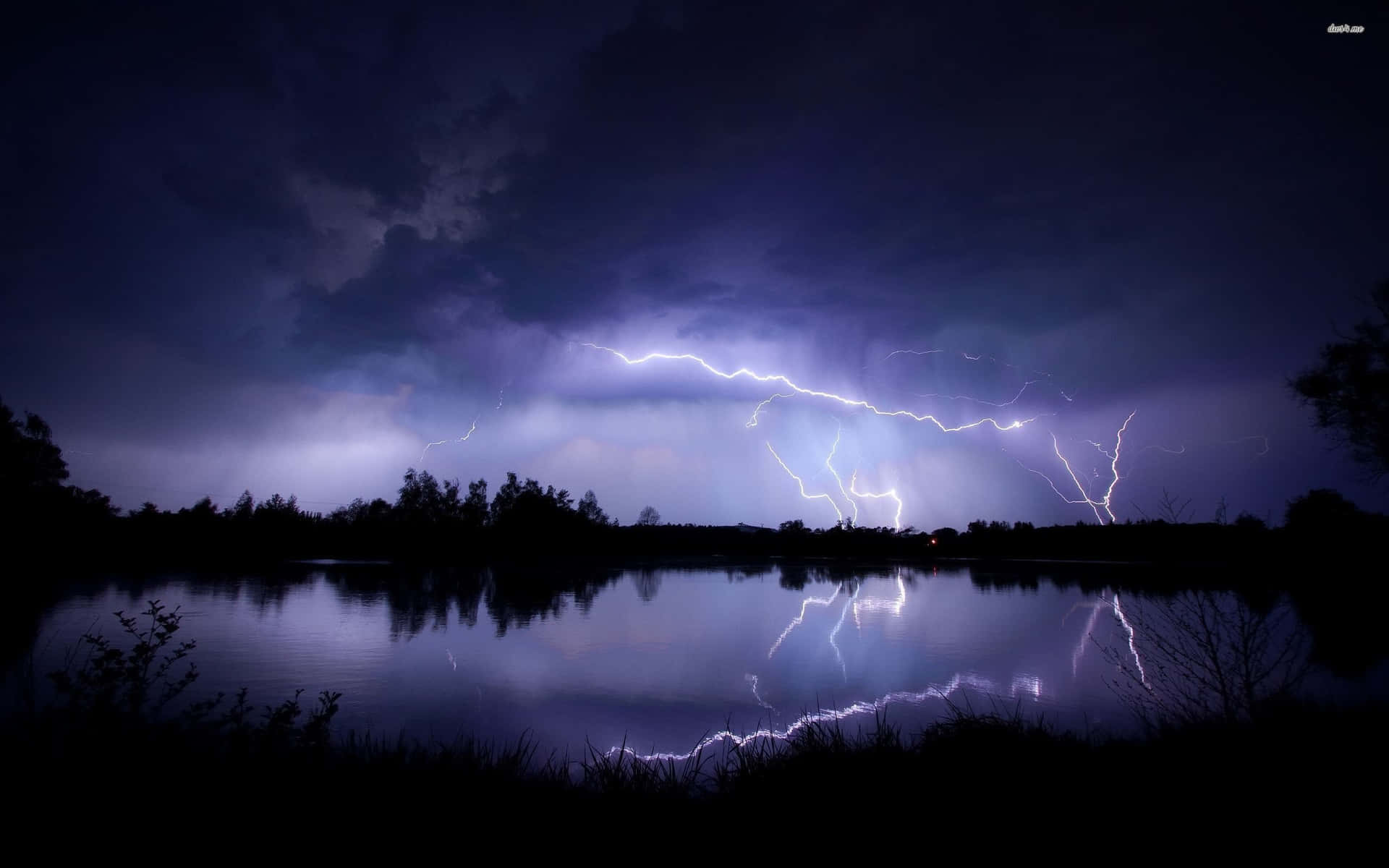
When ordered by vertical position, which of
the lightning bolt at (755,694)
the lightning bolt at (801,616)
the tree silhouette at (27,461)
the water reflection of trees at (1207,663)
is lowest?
the lightning bolt at (801,616)

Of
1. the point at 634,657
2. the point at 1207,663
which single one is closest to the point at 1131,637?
the point at 1207,663

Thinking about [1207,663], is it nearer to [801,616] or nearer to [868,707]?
[868,707]

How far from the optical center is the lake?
8969 millimetres

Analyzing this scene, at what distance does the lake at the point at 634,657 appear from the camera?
29.4 ft

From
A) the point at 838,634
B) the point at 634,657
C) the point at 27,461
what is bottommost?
the point at 838,634

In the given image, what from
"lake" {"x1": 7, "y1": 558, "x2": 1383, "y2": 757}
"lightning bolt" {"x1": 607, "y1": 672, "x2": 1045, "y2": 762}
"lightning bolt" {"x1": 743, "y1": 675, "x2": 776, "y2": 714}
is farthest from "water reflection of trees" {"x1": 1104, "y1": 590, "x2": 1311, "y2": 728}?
"lightning bolt" {"x1": 743, "y1": 675, "x2": 776, "y2": 714}

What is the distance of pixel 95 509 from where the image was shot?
4847 centimetres

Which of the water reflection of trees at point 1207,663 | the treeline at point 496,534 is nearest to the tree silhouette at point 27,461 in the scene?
the treeline at point 496,534

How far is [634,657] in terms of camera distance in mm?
13570

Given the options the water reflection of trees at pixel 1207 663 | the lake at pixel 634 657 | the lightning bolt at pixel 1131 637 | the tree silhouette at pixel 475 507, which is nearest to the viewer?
the water reflection of trees at pixel 1207 663

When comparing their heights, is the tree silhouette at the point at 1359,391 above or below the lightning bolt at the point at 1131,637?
above

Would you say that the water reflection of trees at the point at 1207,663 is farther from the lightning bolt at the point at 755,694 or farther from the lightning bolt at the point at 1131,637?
the lightning bolt at the point at 755,694

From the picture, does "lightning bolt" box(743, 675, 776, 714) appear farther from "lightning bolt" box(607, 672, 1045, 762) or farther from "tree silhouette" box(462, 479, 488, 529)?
"tree silhouette" box(462, 479, 488, 529)

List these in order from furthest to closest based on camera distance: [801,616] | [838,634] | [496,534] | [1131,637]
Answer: [496,534] < [801,616] < [838,634] < [1131,637]
